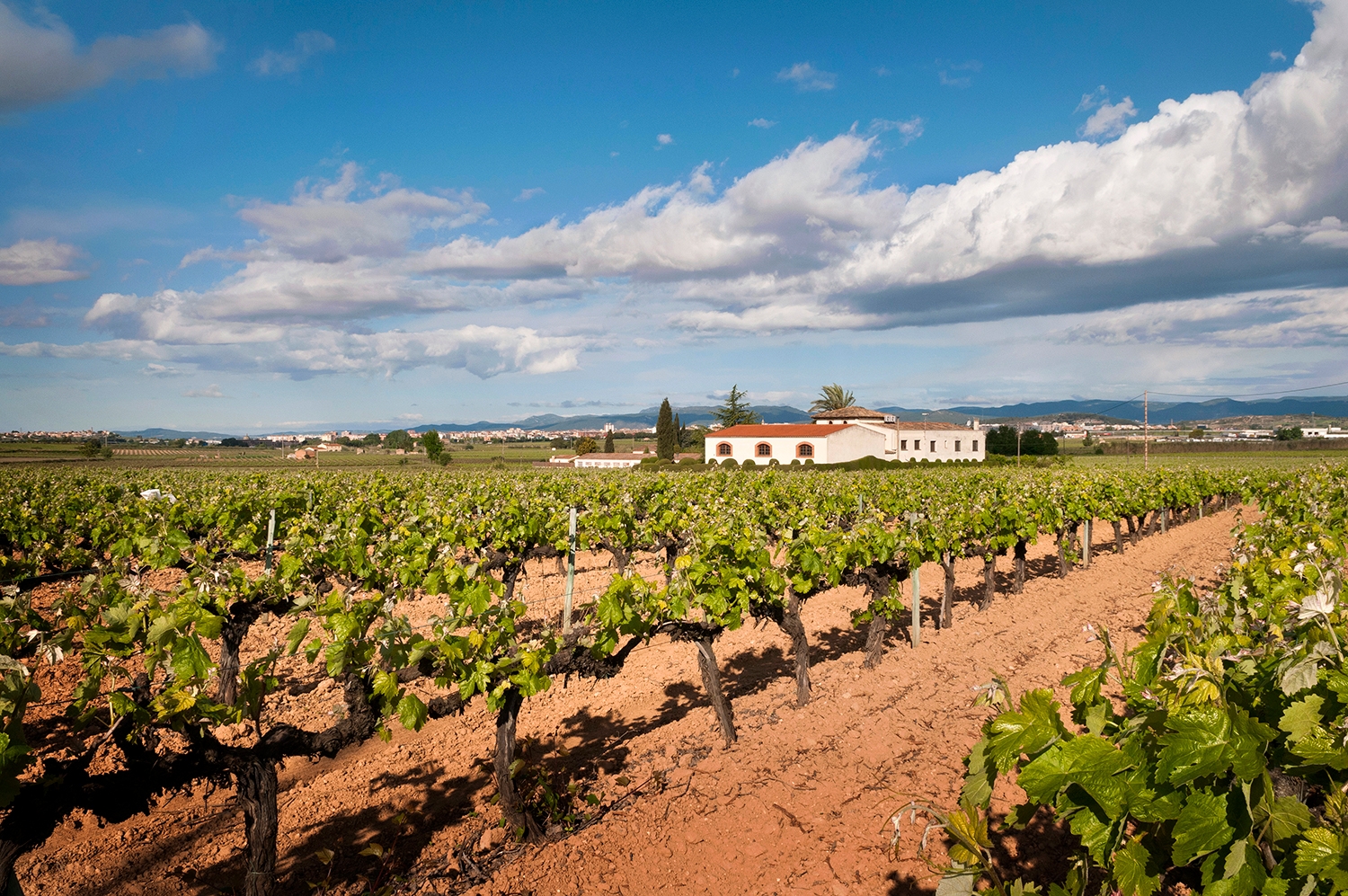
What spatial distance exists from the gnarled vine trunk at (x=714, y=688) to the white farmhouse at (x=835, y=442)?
149 feet

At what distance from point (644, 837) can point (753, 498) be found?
10549 millimetres

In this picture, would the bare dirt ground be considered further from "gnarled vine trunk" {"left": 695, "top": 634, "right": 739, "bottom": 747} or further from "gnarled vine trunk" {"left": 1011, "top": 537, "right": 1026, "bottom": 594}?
"gnarled vine trunk" {"left": 1011, "top": 537, "right": 1026, "bottom": 594}

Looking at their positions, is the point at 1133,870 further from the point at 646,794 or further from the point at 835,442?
the point at 835,442

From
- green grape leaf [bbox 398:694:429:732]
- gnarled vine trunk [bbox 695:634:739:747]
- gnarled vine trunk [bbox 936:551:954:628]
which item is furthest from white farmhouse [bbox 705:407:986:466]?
green grape leaf [bbox 398:694:429:732]

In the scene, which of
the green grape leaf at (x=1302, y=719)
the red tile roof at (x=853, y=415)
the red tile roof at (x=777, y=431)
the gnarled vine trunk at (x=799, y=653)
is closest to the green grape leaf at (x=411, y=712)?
the green grape leaf at (x=1302, y=719)

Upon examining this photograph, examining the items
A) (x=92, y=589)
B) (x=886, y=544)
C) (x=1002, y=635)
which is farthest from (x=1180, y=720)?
(x=1002, y=635)

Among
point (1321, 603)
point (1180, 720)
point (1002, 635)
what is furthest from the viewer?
point (1002, 635)

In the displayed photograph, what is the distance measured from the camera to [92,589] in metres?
4.95

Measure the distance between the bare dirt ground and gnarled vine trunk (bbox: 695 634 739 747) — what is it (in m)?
0.20

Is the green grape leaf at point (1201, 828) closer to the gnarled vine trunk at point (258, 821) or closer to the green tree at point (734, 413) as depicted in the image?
the gnarled vine trunk at point (258, 821)

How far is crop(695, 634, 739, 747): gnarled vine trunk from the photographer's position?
666cm

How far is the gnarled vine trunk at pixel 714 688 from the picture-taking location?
666 cm

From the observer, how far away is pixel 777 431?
5569 cm

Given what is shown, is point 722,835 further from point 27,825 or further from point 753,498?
point 753,498
